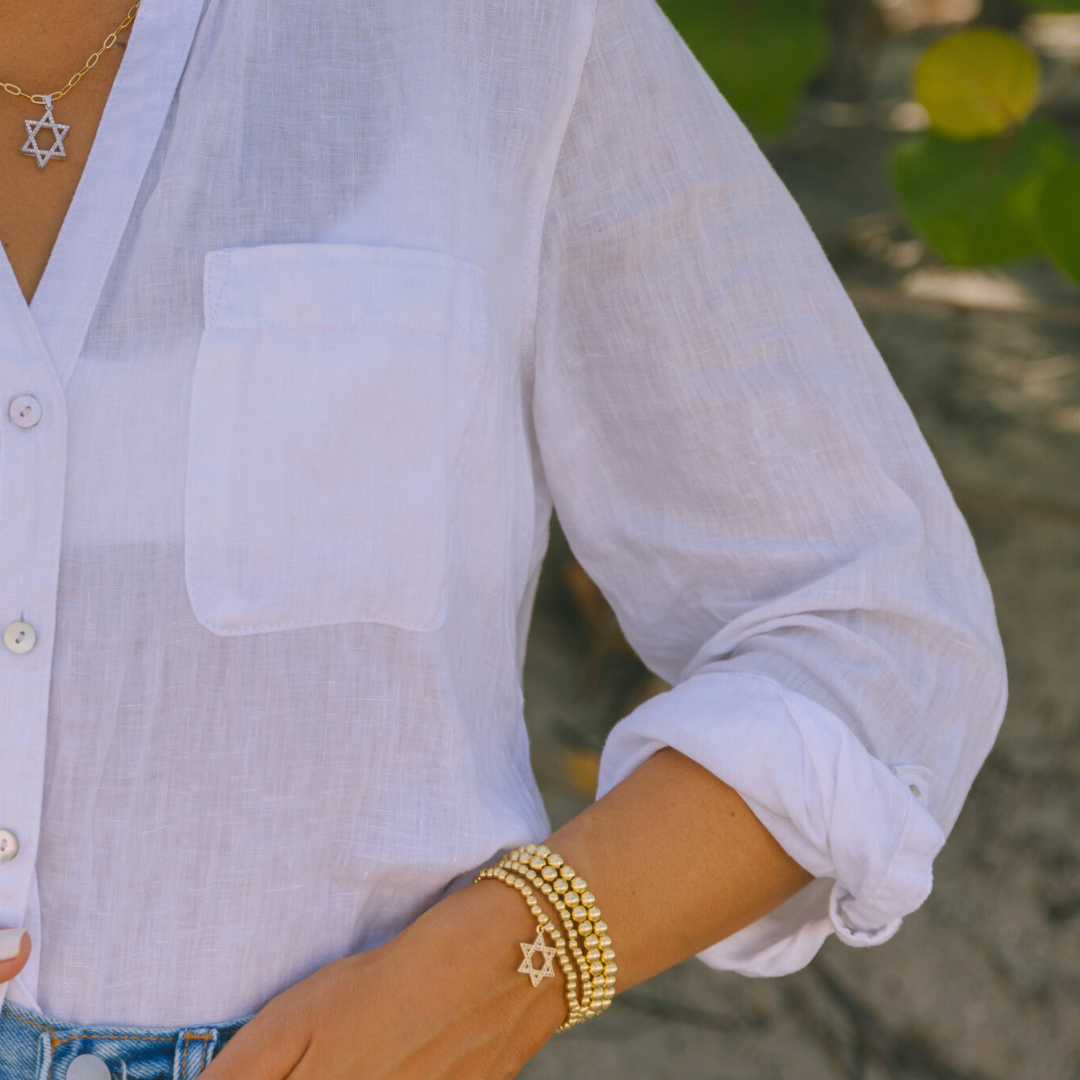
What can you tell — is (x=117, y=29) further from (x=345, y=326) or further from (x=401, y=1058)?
(x=401, y=1058)

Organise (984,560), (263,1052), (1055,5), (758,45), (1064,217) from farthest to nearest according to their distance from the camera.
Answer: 1. (984,560)
2. (758,45)
3. (1055,5)
4. (1064,217)
5. (263,1052)

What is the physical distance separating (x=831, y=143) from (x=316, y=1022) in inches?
131

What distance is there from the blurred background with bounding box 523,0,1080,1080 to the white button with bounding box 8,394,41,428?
138 centimetres

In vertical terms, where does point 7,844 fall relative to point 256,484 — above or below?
below

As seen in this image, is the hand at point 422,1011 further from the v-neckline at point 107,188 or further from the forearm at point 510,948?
the v-neckline at point 107,188

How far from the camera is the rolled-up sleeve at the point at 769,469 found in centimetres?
66

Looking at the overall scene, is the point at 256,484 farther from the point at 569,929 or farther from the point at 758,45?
the point at 758,45

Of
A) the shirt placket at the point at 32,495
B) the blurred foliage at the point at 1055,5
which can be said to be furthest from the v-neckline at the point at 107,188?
the blurred foliage at the point at 1055,5

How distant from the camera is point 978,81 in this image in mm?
1608

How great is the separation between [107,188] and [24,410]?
0.13m

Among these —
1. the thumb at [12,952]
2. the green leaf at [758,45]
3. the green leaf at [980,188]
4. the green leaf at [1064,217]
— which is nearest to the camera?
the thumb at [12,952]

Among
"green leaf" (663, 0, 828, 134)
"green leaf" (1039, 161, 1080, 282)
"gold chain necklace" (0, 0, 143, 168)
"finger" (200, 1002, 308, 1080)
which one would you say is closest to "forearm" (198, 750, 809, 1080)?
"finger" (200, 1002, 308, 1080)

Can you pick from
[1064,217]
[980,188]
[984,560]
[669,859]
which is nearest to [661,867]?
[669,859]

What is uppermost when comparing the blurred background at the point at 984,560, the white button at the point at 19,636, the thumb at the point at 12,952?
the white button at the point at 19,636
